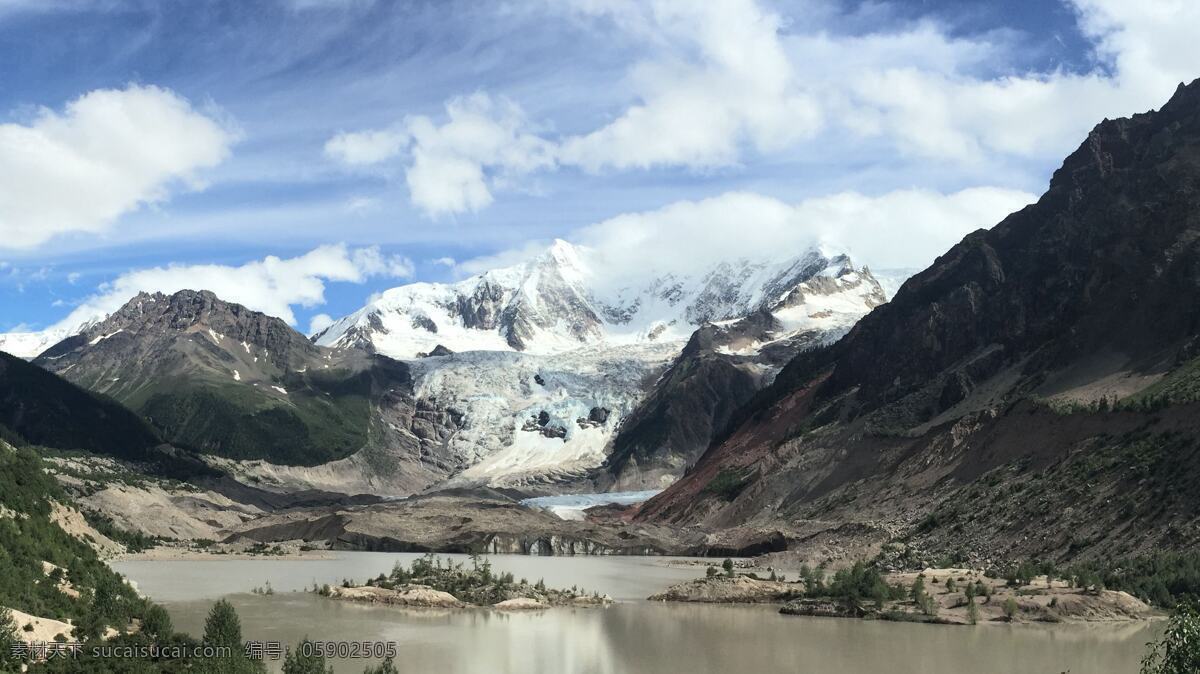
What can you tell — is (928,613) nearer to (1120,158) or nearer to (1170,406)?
(1170,406)

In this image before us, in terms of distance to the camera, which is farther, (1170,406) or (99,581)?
(1170,406)

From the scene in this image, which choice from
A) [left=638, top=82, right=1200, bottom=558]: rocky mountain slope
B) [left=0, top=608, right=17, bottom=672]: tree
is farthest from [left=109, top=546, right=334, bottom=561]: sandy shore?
[left=0, top=608, right=17, bottom=672]: tree

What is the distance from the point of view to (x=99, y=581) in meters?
64.6

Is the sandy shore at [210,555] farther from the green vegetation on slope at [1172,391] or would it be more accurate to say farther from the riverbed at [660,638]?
the green vegetation on slope at [1172,391]

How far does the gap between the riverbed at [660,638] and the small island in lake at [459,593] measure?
2.07 meters

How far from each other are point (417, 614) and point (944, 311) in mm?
124646

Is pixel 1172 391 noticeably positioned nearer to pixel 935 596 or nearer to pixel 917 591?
pixel 935 596

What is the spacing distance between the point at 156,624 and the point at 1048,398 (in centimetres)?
10207

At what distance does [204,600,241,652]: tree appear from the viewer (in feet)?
174

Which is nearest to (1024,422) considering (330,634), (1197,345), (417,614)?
(1197,345)

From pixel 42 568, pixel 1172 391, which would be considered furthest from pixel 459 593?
pixel 1172 391

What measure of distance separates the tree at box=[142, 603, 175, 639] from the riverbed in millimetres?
4966

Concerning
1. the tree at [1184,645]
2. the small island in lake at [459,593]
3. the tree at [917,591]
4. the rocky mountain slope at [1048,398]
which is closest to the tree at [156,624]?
the small island in lake at [459,593]

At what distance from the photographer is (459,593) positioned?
90.3 m
